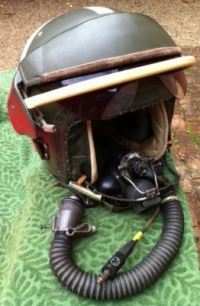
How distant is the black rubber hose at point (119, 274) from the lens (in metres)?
1.12

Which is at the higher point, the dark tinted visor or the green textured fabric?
the dark tinted visor

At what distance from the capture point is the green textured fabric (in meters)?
1.17

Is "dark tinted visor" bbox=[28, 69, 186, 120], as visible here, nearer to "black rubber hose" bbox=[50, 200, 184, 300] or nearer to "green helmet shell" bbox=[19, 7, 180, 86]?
"green helmet shell" bbox=[19, 7, 180, 86]

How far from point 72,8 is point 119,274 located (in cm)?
265

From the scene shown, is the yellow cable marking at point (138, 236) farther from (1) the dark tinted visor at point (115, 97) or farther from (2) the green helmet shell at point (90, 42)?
(2) the green helmet shell at point (90, 42)

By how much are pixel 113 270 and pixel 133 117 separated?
59 cm

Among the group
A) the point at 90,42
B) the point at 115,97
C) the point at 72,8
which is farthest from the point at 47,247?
the point at 72,8

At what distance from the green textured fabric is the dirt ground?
152 cm

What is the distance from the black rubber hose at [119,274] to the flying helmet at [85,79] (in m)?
0.27

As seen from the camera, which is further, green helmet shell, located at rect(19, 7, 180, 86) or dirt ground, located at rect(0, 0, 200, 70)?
dirt ground, located at rect(0, 0, 200, 70)

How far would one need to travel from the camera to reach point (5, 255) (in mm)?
1383

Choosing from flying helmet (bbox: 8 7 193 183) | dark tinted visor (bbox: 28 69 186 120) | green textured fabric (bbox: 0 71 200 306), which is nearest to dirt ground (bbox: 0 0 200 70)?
green textured fabric (bbox: 0 71 200 306)

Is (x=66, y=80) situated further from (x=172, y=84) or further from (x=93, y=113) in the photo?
(x=172, y=84)

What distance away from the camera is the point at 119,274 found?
115 centimetres
